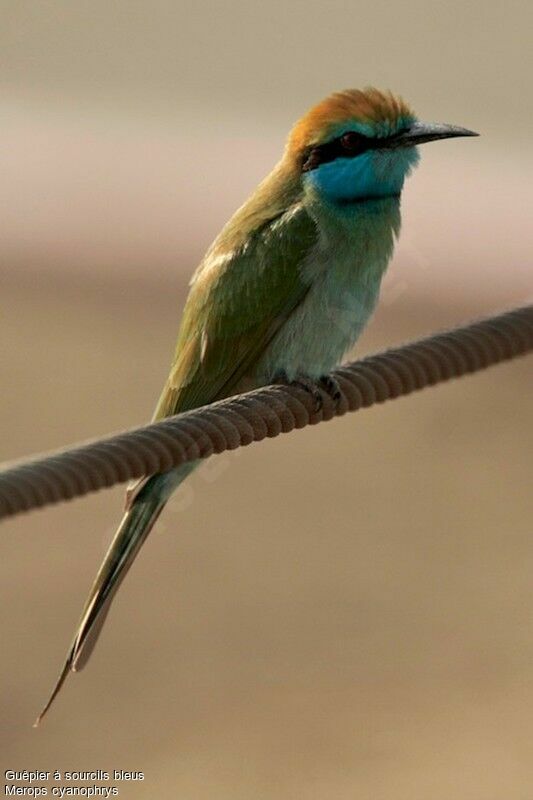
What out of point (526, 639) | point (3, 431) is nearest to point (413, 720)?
point (526, 639)

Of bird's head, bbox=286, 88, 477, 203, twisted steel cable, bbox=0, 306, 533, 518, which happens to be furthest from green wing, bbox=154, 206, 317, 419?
twisted steel cable, bbox=0, 306, 533, 518

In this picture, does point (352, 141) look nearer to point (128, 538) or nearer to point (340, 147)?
point (340, 147)

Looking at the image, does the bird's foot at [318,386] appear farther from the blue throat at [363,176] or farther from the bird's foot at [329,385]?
the blue throat at [363,176]

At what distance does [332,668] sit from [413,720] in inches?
18.0

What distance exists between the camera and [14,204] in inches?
438

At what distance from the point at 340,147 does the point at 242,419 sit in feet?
3.62

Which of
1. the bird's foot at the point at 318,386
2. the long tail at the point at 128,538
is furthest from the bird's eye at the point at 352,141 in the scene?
the long tail at the point at 128,538

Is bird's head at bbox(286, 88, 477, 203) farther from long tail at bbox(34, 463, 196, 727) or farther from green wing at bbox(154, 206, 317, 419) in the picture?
long tail at bbox(34, 463, 196, 727)

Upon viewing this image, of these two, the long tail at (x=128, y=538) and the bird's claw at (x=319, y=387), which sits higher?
the bird's claw at (x=319, y=387)

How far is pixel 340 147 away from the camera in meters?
3.08

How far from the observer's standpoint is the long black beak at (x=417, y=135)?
3.04 m

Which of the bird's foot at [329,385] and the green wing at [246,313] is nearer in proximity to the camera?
the bird's foot at [329,385]

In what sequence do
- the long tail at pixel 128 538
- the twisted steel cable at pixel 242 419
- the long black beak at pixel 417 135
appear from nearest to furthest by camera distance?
the twisted steel cable at pixel 242 419
the long tail at pixel 128 538
the long black beak at pixel 417 135

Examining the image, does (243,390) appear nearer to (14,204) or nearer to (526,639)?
(526,639)
